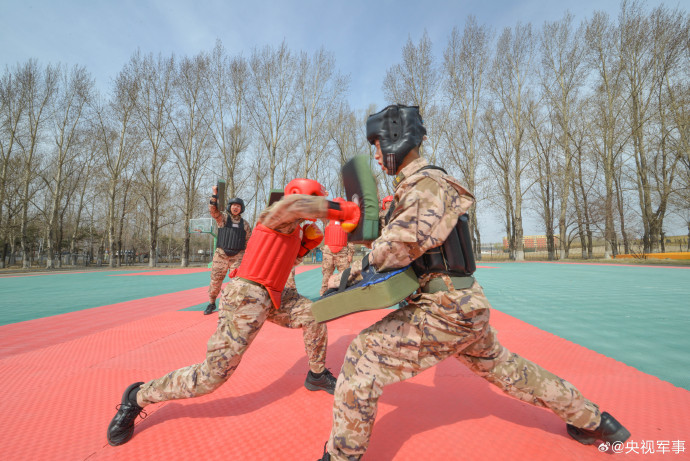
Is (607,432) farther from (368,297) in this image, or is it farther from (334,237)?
(334,237)

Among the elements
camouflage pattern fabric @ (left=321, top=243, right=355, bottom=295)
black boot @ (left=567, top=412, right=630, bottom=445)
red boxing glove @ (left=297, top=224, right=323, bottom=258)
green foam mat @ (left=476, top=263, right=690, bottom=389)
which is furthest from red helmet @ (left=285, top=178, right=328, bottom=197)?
camouflage pattern fabric @ (left=321, top=243, right=355, bottom=295)

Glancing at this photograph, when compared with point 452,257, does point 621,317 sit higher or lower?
lower

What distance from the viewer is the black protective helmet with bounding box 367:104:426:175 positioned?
1.76 metres

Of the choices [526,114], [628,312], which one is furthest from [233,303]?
[526,114]

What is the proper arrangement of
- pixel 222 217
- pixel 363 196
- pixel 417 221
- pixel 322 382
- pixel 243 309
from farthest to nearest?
pixel 222 217 → pixel 322 382 → pixel 243 309 → pixel 363 196 → pixel 417 221

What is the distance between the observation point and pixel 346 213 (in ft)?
5.34

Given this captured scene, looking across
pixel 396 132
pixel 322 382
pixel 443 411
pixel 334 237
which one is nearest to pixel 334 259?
pixel 334 237

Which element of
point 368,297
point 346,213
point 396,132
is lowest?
point 368,297

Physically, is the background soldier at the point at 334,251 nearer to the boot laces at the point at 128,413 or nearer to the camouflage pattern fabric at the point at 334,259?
→ the camouflage pattern fabric at the point at 334,259

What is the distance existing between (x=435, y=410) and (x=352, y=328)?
244 cm

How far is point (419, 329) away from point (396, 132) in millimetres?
1105

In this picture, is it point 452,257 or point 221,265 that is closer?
point 452,257

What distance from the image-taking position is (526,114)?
24844mm

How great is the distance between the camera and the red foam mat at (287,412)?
6.28ft
